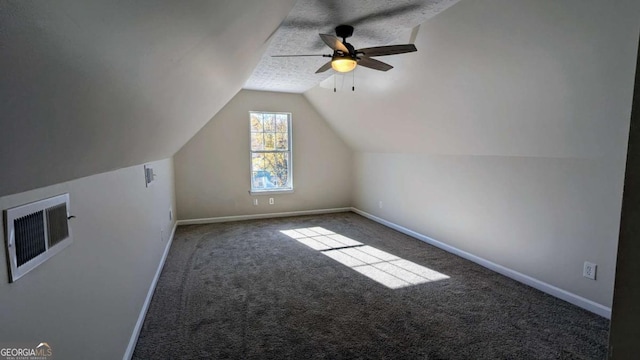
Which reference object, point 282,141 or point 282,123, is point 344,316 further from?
point 282,123

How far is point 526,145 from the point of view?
2.80 metres

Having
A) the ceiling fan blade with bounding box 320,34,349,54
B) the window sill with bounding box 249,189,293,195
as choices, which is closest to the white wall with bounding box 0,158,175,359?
the ceiling fan blade with bounding box 320,34,349,54

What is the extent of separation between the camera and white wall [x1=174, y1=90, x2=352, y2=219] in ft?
17.3

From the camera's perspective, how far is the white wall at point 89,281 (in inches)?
34.9

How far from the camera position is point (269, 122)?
572 centimetres

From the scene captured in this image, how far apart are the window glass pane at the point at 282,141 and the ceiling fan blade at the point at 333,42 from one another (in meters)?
3.46

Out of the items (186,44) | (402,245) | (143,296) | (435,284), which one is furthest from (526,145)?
(143,296)

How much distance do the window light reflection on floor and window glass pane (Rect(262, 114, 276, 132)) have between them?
206 cm

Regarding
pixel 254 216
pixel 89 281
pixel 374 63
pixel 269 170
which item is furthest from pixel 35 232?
pixel 269 170

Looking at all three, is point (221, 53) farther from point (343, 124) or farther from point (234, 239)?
point (343, 124)

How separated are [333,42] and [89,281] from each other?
2.18 meters

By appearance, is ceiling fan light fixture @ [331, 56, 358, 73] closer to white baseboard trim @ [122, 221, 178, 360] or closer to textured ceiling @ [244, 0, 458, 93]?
textured ceiling @ [244, 0, 458, 93]

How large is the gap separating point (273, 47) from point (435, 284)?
2923 millimetres

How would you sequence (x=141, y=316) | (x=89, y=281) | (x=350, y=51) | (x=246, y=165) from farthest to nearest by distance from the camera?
(x=246, y=165)
(x=350, y=51)
(x=141, y=316)
(x=89, y=281)
